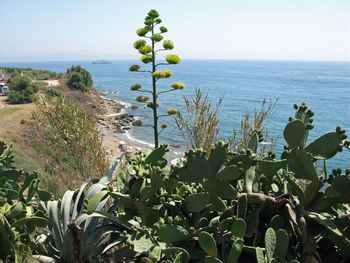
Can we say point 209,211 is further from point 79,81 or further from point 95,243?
point 79,81

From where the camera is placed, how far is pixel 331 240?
125cm

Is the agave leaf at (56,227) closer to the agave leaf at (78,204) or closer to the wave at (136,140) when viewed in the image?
the agave leaf at (78,204)

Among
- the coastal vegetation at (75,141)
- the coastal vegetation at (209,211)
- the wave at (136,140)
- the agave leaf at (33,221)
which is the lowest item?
the wave at (136,140)

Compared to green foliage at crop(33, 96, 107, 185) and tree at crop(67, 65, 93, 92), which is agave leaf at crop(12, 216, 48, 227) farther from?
tree at crop(67, 65, 93, 92)

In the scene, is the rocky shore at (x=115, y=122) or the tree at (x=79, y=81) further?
the tree at (x=79, y=81)

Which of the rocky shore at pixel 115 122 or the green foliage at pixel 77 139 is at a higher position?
the green foliage at pixel 77 139

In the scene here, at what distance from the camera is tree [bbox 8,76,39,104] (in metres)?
44.7

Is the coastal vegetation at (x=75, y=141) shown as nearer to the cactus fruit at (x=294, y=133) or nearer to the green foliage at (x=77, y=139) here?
the green foliage at (x=77, y=139)

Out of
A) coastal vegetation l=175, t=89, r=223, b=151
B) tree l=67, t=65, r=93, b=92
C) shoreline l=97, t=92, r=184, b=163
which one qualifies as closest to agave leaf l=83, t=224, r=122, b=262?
coastal vegetation l=175, t=89, r=223, b=151

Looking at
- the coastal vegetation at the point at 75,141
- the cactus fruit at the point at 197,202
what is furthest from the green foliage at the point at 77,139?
the cactus fruit at the point at 197,202

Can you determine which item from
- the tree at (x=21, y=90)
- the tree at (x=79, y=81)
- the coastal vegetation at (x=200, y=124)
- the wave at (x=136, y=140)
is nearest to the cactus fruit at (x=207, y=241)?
the coastal vegetation at (x=200, y=124)

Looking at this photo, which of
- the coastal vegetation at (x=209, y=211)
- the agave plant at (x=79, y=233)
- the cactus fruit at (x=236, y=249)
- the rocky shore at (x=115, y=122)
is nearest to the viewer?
the cactus fruit at (x=236, y=249)

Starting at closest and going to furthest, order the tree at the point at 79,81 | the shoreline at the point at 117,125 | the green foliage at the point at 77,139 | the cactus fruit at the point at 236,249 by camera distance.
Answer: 1. the cactus fruit at the point at 236,249
2. the green foliage at the point at 77,139
3. the shoreline at the point at 117,125
4. the tree at the point at 79,81

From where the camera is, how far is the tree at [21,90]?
147 feet
